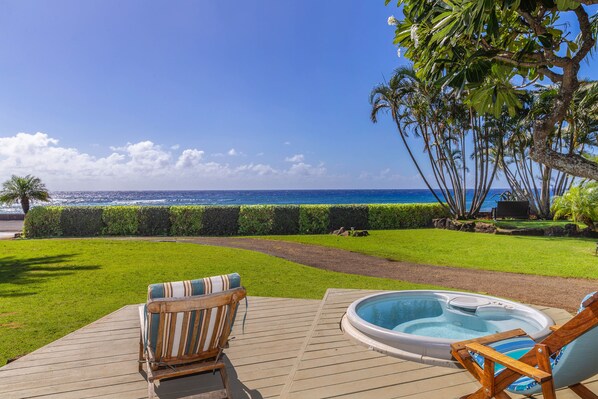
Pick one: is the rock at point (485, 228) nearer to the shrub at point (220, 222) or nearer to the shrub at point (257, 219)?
the shrub at point (257, 219)

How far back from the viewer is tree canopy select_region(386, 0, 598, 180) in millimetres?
4348

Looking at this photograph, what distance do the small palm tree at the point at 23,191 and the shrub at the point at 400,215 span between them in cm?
2572

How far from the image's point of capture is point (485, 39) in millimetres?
5691

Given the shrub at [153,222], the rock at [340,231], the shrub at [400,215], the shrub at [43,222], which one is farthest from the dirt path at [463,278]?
the shrub at [43,222]

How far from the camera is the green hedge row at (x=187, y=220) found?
67.3 feet

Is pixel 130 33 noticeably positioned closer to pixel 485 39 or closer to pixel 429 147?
pixel 485 39

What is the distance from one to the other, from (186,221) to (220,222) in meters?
2.02

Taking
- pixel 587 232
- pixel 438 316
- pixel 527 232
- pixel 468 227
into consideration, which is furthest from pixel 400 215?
pixel 438 316

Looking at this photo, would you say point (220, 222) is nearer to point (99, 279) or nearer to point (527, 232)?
point (99, 279)

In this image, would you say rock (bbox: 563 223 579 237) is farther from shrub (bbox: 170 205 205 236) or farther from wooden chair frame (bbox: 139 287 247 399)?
wooden chair frame (bbox: 139 287 247 399)

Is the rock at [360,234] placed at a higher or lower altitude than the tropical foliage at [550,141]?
lower

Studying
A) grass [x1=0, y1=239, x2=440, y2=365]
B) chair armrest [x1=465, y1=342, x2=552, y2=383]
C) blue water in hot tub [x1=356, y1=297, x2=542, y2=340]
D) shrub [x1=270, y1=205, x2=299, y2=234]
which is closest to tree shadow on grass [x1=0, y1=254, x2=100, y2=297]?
grass [x1=0, y1=239, x2=440, y2=365]

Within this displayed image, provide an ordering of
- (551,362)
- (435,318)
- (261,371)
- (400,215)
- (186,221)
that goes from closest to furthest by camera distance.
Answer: (551,362) < (261,371) < (435,318) < (186,221) < (400,215)

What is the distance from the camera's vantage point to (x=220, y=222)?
68.6ft
